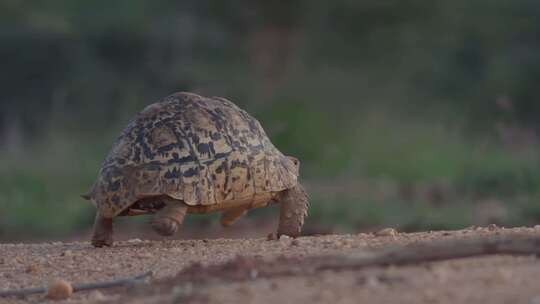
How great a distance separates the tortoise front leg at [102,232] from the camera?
7.10 m

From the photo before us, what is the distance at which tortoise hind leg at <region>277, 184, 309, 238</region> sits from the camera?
747 centimetres

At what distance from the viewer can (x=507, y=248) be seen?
4523 mm

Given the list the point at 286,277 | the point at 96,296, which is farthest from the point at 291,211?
the point at 286,277

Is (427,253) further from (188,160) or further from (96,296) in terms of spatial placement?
(188,160)

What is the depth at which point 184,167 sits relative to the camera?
6711 mm

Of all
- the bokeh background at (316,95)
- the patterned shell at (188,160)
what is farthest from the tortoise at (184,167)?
the bokeh background at (316,95)

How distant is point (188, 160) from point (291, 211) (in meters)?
0.97

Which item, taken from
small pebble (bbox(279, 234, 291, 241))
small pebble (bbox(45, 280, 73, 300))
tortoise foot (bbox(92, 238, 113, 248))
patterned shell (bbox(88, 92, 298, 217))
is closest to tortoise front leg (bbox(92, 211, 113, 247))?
tortoise foot (bbox(92, 238, 113, 248))

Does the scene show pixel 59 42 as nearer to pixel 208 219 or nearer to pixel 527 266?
pixel 208 219

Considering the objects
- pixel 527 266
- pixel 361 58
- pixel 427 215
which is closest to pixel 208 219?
pixel 427 215

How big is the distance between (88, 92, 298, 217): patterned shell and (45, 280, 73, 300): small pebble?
4.57 feet

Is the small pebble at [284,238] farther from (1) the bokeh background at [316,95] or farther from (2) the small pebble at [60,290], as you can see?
(1) the bokeh background at [316,95]

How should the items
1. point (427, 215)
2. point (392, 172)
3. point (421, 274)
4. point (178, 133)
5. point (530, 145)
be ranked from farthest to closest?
point (530, 145) < point (392, 172) < point (427, 215) < point (178, 133) < point (421, 274)

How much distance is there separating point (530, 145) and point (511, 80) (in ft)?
20.7
